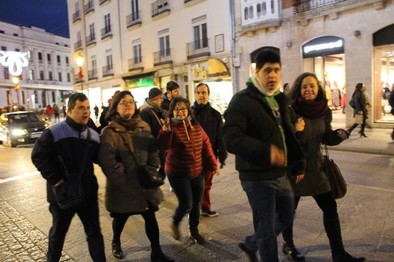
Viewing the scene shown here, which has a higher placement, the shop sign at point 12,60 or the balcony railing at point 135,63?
the shop sign at point 12,60

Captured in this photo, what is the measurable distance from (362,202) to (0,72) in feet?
223

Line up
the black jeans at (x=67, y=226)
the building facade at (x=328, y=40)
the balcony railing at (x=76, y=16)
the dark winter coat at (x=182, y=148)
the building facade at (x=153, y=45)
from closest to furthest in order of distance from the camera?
the black jeans at (x=67, y=226) < the dark winter coat at (x=182, y=148) < the building facade at (x=328, y=40) < the building facade at (x=153, y=45) < the balcony railing at (x=76, y=16)

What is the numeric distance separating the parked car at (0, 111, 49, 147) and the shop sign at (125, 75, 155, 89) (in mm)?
9323

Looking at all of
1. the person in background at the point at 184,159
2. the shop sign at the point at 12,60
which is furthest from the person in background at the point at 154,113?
the shop sign at the point at 12,60

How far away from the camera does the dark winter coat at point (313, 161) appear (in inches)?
141

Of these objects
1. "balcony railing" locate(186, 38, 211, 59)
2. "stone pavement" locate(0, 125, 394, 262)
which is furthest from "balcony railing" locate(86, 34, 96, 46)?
"stone pavement" locate(0, 125, 394, 262)

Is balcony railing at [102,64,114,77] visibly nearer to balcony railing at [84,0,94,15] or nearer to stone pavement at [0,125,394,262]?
balcony railing at [84,0,94,15]

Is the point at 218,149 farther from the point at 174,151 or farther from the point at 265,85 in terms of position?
the point at 265,85

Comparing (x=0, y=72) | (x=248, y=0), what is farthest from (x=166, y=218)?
(x=0, y=72)

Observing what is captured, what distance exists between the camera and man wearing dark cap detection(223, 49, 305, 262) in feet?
9.52

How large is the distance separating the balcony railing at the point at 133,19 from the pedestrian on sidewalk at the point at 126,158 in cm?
2418

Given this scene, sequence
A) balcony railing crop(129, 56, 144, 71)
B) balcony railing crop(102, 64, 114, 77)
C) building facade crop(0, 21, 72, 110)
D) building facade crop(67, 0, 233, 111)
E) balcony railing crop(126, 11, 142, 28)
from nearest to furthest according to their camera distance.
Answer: building facade crop(67, 0, 233, 111)
balcony railing crop(126, 11, 142, 28)
balcony railing crop(129, 56, 144, 71)
balcony railing crop(102, 64, 114, 77)
building facade crop(0, 21, 72, 110)

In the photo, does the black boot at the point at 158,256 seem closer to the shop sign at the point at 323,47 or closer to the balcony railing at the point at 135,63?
the shop sign at the point at 323,47

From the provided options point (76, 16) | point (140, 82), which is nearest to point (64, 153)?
point (140, 82)
